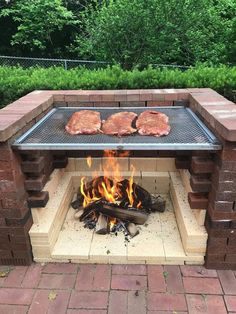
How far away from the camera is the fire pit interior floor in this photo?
316 centimetres

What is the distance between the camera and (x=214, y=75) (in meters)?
4.69

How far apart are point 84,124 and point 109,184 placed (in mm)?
1161

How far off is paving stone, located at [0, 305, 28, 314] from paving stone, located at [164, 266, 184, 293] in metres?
1.35

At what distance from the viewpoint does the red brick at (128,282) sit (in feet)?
9.48

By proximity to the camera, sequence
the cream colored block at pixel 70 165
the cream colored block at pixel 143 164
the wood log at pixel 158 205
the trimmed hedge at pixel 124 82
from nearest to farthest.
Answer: the wood log at pixel 158 205 < the cream colored block at pixel 143 164 < the cream colored block at pixel 70 165 < the trimmed hedge at pixel 124 82

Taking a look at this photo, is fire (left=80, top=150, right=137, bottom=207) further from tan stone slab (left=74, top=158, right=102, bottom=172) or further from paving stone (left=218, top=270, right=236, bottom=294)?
paving stone (left=218, top=270, right=236, bottom=294)

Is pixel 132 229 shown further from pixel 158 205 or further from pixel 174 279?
pixel 174 279

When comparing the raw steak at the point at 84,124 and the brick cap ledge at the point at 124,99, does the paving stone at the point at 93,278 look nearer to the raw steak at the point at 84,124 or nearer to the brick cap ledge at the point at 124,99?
the raw steak at the point at 84,124

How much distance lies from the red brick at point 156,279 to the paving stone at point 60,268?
78 centimetres

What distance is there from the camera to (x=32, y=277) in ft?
10.0

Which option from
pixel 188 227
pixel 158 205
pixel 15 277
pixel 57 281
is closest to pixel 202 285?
pixel 188 227

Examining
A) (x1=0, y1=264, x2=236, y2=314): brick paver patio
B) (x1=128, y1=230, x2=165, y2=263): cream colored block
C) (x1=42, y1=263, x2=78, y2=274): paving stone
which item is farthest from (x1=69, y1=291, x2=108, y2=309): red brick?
(x1=128, y1=230, x2=165, y2=263): cream colored block

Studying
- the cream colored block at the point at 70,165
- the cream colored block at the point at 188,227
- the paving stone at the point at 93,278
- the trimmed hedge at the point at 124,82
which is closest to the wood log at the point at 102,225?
the paving stone at the point at 93,278

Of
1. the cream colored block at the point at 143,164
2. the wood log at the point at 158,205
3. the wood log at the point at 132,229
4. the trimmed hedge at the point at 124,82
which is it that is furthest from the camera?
the trimmed hedge at the point at 124,82
